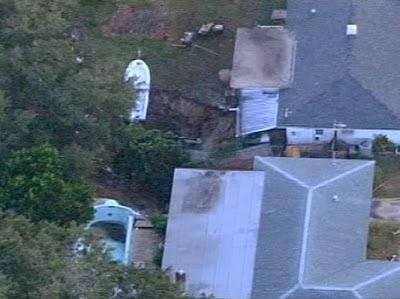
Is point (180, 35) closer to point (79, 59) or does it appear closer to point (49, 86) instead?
point (79, 59)

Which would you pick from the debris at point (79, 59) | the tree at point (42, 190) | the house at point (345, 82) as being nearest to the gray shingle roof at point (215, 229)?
the tree at point (42, 190)

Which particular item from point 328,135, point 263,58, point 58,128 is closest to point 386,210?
point 328,135

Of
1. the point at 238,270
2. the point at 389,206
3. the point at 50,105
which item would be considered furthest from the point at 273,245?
the point at 50,105

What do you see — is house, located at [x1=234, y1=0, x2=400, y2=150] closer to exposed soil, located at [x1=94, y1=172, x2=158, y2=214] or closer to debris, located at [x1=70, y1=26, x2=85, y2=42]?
exposed soil, located at [x1=94, y1=172, x2=158, y2=214]

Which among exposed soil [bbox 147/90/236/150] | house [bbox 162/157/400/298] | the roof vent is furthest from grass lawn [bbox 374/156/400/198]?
exposed soil [bbox 147/90/236/150]

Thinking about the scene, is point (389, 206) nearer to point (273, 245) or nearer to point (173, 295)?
point (273, 245)

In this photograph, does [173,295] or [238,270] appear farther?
[238,270]
